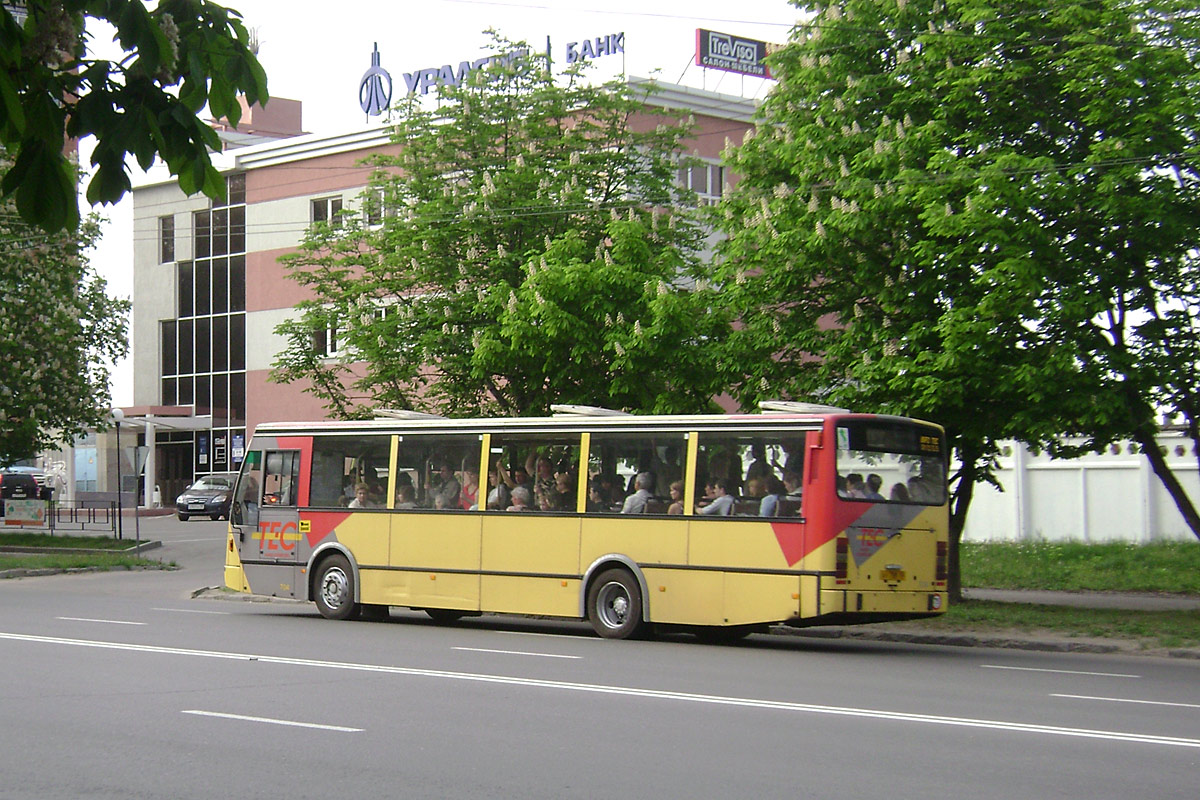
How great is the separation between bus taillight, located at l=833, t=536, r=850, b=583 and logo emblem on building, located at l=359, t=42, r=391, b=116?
38185 millimetres

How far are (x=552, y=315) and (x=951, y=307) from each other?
6.31 meters

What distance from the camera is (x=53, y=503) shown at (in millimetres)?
43594

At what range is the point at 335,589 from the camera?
20188 mm

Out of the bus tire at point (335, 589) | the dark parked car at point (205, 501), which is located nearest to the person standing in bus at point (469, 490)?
the bus tire at point (335, 589)

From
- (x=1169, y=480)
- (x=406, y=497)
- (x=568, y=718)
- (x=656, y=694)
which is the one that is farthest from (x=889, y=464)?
(x=568, y=718)

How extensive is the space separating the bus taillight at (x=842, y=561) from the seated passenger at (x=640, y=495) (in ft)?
8.59

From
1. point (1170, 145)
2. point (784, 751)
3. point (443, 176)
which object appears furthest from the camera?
point (443, 176)

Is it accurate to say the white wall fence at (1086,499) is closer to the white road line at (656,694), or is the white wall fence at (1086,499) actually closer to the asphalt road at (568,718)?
the asphalt road at (568,718)

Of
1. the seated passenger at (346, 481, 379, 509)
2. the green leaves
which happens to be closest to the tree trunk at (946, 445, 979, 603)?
the seated passenger at (346, 481, 379, 509)

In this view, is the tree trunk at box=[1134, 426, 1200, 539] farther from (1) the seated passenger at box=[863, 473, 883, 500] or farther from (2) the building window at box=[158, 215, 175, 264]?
(2) the building window at box=[158, 215, 175, 264]

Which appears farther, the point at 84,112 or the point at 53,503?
the point at 53,503

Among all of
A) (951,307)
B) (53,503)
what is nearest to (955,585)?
(951,307)

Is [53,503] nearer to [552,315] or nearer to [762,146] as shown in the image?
[552,315]

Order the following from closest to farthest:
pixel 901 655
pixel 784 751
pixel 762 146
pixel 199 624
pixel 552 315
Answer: pixel 784 751 → pixel 901 655 → pixel 199 624 → pixel 762 146 → pixel 552 315
